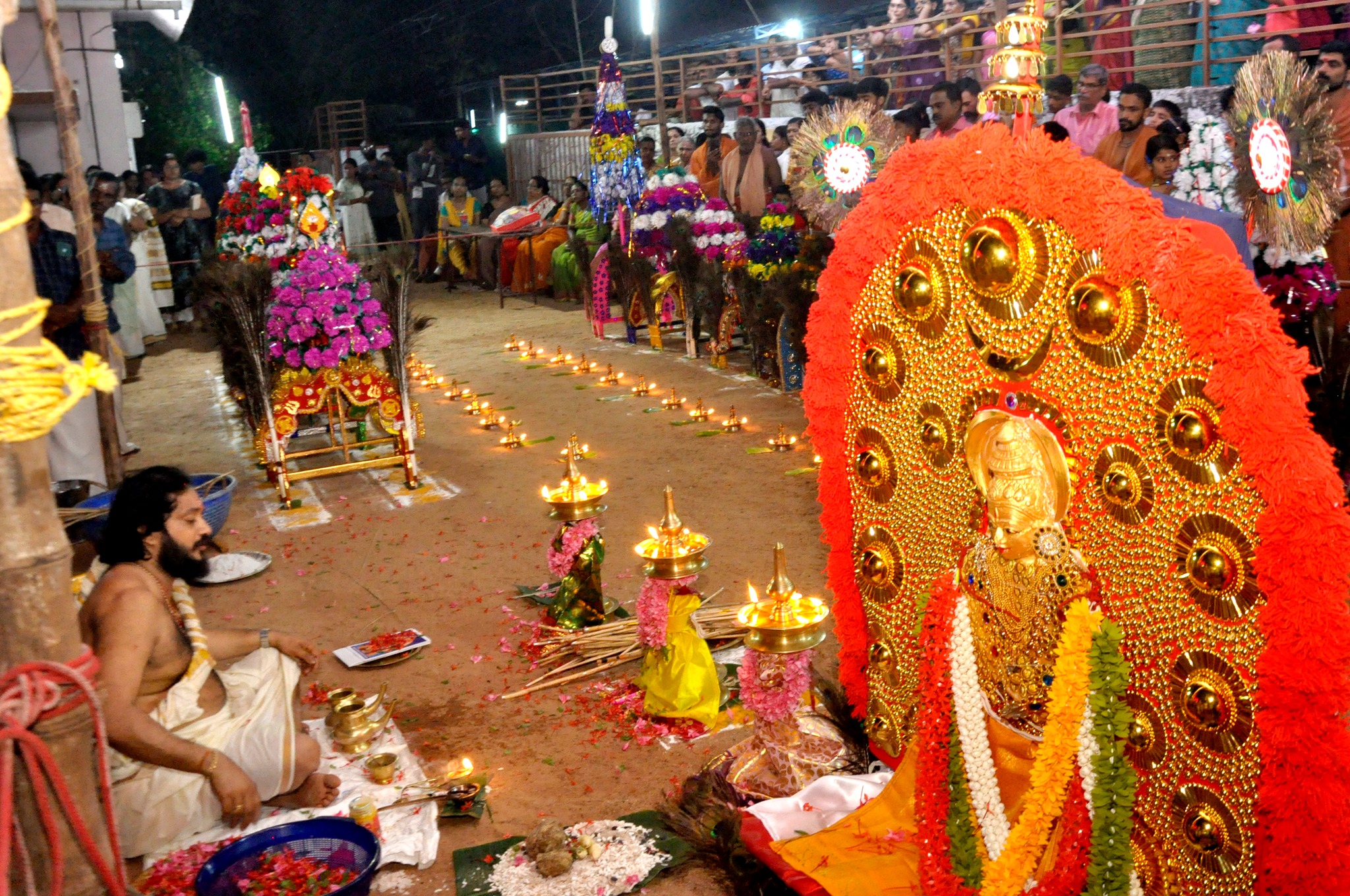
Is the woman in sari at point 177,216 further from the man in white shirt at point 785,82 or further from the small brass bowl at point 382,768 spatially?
the small brass bowl at point 382,768

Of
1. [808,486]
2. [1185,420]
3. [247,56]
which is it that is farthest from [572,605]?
[247,56]

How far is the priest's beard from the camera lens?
11.9ft

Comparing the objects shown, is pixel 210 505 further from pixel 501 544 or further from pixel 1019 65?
pixel 1019 65

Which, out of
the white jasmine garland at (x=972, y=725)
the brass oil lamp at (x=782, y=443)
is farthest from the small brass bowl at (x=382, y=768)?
the brass oil lamp at (x=782, y=443)

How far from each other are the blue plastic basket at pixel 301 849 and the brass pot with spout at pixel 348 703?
31.8 inches

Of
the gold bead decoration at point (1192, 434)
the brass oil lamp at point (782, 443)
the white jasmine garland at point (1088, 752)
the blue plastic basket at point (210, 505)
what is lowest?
the brass oil lamp at point (782, 443)

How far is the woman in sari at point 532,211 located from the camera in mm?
15945

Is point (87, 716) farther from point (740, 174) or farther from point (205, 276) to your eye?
point (740, 174)

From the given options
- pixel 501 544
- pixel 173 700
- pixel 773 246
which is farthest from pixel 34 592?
pixel 773 246

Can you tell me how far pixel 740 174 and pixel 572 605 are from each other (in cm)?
751

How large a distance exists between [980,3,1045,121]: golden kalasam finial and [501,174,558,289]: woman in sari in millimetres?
13481

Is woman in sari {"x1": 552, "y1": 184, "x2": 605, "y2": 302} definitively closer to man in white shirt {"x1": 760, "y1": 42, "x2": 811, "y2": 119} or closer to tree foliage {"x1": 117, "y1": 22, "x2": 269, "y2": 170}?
man in white shirt {"x1": 760, "y1": 42, "x2": 811, "y2": 119}

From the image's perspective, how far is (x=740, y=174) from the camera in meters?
11.8

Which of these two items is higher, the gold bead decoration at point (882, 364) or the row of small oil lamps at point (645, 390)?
the gold bead decoration at point (882, 364)
